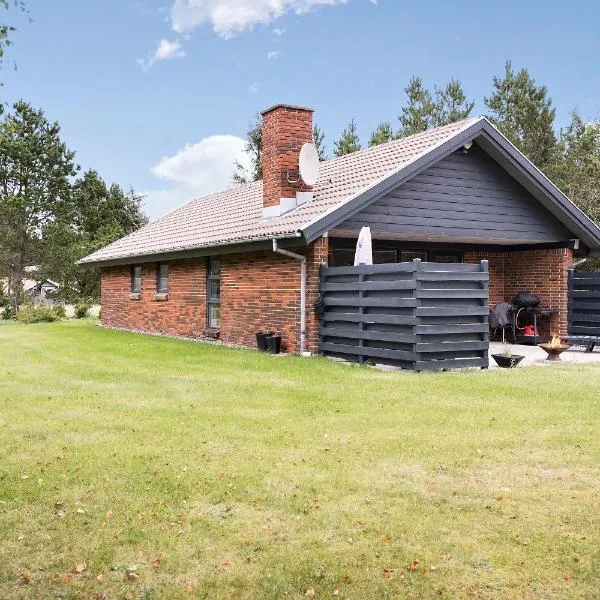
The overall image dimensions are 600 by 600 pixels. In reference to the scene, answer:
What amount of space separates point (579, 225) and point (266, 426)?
1242 centimetres

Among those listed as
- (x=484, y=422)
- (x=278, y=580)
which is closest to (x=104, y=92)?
(x=484, y=422)

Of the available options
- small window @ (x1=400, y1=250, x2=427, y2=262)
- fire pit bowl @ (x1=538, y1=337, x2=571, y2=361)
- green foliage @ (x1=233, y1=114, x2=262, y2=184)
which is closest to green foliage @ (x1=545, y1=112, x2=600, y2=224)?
green foliage @ (x1=233, y1=114, x2=262, y2=184)

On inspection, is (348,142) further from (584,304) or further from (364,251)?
(364,251)

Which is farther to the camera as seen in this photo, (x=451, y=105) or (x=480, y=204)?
(x=451, y=105)

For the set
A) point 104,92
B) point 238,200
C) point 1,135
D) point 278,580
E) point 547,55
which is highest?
point 547,55

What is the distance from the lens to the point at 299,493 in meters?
4.89

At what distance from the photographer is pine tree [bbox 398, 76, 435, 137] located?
40875 mm

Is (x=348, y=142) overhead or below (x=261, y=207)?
overhead

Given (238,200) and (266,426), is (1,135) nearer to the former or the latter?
(266,426)

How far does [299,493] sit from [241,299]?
1090 cm

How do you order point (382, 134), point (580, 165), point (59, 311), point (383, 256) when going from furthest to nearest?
point (382, 134)
point (580, 165)
point (59, 311)
point (383, 256)

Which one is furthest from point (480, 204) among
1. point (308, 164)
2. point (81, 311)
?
point (81, 311)

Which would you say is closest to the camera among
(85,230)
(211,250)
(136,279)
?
(211,250)

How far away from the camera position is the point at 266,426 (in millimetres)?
6973
